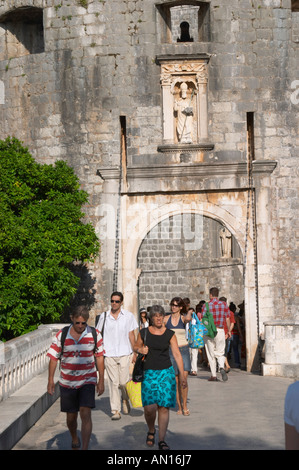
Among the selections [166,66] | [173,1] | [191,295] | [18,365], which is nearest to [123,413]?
[18,365]

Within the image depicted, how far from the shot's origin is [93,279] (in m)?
15.7

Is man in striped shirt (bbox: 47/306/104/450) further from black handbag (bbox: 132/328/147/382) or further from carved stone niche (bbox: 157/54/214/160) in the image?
carved stone niche (bbox: 157/54/214/160)

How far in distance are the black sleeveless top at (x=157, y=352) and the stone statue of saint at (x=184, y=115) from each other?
787 centimetres

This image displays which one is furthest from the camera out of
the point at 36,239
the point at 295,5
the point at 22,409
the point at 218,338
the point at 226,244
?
the point at 226,244

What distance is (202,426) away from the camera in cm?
921

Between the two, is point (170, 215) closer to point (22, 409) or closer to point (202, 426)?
point (202, 426)

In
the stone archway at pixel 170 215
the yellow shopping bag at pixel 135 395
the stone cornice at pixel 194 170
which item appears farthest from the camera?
the stone archway at pixel 170 215

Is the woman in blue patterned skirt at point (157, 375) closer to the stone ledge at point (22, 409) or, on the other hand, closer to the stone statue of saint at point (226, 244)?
the stone ledge at point (22, 409)

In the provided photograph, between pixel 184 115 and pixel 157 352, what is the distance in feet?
27.3

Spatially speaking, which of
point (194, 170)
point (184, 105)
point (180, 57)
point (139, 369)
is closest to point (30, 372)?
point (139, 369)

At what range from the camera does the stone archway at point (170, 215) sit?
15.7m

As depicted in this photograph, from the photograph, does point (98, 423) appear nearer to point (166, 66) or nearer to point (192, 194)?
point (192, 194)

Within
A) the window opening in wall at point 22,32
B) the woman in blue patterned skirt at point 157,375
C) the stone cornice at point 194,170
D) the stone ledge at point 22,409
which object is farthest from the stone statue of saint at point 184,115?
the woman in blue patterned skirt at point 157,375

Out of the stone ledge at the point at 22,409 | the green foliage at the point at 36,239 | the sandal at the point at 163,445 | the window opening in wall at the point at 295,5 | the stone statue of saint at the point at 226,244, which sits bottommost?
the sandal at the point at 163,445
